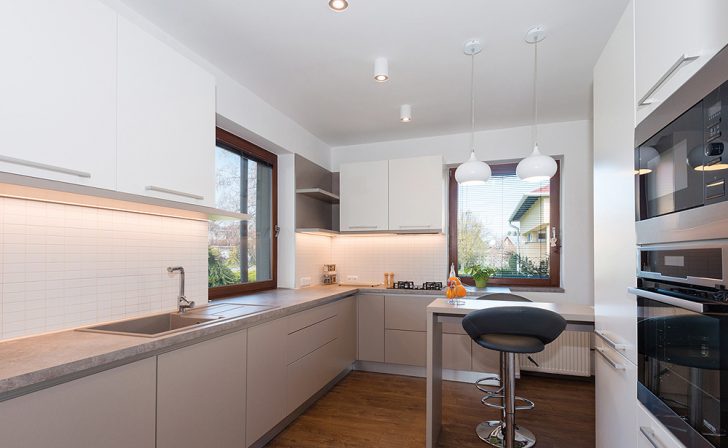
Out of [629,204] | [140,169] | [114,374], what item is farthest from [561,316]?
[140,169]

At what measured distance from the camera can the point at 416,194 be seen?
158 inches

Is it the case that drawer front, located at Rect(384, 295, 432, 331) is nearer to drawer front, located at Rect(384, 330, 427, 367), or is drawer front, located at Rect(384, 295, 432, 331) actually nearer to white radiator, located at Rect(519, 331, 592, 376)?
drawer front, located at Rect(384, 330, 427, 367)

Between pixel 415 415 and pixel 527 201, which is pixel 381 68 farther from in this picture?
pixel 415 415

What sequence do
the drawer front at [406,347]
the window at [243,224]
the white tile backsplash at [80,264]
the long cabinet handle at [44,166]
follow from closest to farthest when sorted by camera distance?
the long cabinet handle at [44,166] → the white tile backsplash at [80,264] → the window at [243,224] → the drawer front at [406,347]

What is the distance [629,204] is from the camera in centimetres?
147

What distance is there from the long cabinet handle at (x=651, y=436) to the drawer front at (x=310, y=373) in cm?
201

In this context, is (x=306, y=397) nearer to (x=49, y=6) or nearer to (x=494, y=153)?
(x=49, y=6)

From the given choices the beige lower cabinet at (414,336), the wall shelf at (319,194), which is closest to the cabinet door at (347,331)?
the beige lower cabinet at (414,336)

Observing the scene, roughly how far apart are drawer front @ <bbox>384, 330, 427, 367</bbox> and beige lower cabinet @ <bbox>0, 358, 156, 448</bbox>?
254cm

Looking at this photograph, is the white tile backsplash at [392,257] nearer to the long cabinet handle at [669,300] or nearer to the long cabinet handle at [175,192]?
the long cabinet handle at [175,192]

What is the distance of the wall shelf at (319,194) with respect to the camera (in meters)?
3.84

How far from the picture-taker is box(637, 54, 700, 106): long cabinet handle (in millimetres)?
1015

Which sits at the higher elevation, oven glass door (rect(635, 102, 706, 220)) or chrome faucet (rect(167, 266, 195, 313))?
oven glass door (rect(635, 102, 706, 220))

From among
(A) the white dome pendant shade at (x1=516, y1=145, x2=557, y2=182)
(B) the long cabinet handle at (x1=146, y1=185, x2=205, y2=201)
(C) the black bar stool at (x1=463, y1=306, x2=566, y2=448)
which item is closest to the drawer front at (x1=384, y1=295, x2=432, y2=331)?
(C) the black bar stool at (x1=463, y1=306, x2=566, y2=448)
